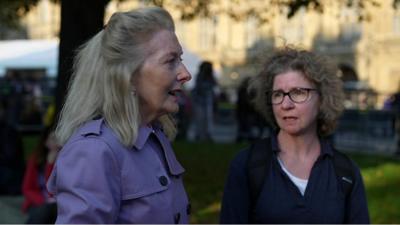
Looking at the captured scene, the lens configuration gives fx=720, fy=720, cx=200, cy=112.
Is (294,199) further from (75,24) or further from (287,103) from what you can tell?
(75,24)

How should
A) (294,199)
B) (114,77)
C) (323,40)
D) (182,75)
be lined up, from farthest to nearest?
1. (323,40)
2. (294,199)
3. (182,75)
4. (114,77)

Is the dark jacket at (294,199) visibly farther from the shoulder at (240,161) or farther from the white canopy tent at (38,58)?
the white canopy tent at (38,58)

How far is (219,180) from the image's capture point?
988 cm

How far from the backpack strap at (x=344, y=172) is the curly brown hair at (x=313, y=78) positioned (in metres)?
0.22

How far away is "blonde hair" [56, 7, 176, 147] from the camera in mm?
2020

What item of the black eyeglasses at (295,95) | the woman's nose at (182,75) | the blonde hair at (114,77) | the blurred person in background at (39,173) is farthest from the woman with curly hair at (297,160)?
the blurred person in background at (39,173)

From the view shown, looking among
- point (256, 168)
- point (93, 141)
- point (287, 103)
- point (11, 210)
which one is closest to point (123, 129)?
point (93, 141)

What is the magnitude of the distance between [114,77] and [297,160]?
4.68ft

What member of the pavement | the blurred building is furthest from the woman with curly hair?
the blurred building

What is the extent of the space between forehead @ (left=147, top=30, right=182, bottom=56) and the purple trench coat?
0.76 ft

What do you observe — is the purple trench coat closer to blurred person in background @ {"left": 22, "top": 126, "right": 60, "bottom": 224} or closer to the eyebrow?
the eyebrow

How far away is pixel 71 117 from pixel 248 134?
51.8 ft

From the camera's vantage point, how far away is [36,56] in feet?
73.4

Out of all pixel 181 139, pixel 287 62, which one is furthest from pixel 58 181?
pixel 181 139
